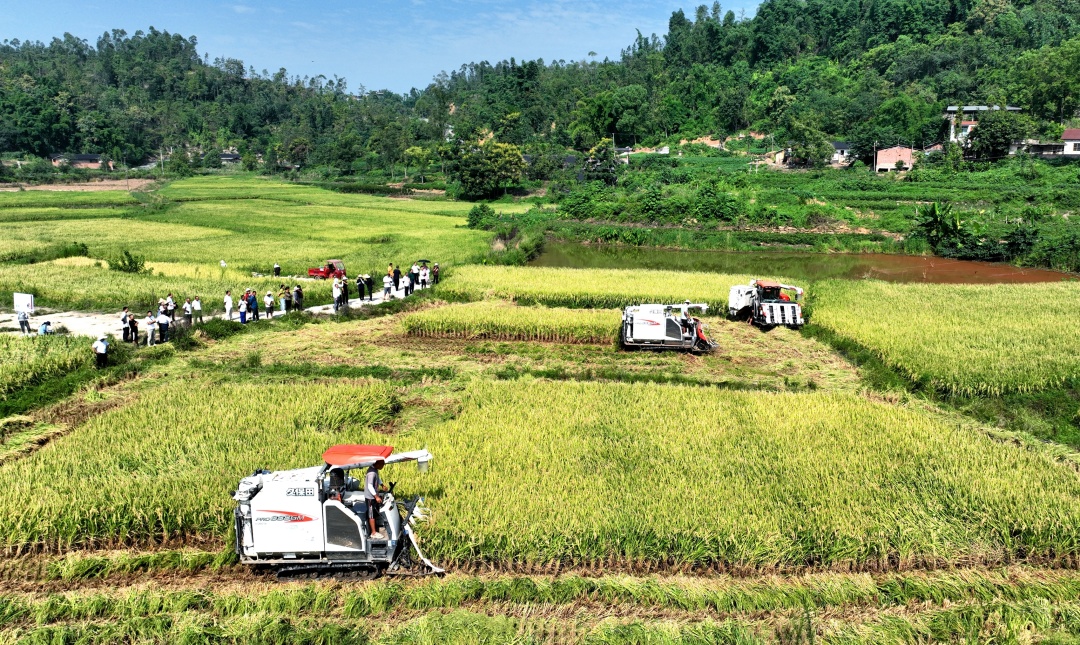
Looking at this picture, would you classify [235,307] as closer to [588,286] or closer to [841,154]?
[588,286]

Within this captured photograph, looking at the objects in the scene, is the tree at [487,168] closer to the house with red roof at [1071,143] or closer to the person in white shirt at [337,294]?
the person in white shirt at [337,294]

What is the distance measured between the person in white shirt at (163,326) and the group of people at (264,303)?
221 centimetres

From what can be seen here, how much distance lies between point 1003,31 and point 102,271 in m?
119

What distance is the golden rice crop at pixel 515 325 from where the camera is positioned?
2086 cm

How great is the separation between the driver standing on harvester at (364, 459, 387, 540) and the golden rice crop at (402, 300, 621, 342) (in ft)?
40.5

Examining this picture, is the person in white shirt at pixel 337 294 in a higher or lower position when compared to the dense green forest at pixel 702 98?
lower

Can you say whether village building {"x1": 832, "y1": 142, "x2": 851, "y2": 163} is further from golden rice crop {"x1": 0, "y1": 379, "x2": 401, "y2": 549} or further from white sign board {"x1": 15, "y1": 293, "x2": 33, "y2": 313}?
white sign board {"x1": 15, "y1": 293, "x2": 33, "y2": 313}

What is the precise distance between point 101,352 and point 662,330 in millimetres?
14533

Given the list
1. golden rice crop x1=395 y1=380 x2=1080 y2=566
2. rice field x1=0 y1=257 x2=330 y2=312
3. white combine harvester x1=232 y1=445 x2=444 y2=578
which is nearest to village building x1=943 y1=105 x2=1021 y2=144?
golden rice crop x1=395 y1=380 x2=1080 y2=566

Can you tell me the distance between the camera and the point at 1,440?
1284 centimetres

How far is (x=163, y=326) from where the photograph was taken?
19422 millimetres

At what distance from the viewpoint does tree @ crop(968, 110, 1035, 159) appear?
61.0 m

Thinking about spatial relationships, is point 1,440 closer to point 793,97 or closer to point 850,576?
point 850,576

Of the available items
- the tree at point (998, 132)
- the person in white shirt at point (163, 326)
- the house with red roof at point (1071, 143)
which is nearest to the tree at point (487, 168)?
the tree at point (998, 132)
